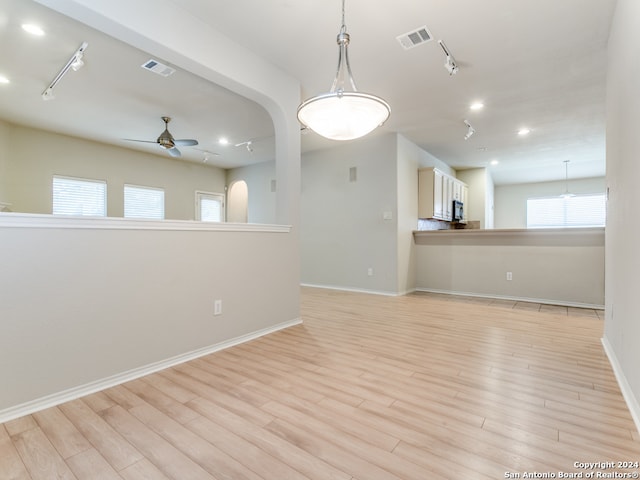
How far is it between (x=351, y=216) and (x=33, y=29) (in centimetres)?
464

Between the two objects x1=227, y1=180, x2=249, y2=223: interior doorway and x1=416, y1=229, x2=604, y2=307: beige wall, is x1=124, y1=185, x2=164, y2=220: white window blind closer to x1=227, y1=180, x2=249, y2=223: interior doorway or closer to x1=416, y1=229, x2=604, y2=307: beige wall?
x1=227, y1=180, x2=249, y2=223: interior doorway

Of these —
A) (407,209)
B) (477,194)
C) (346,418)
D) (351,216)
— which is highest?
(477,194)

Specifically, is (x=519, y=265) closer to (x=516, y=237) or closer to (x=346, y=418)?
(x=516, y=237)

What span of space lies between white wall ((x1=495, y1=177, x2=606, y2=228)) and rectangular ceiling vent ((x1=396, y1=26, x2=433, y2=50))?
8673 mm

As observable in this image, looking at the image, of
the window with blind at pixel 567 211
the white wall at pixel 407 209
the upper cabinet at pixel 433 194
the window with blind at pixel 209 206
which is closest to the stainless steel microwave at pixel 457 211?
the upper cabinet at pixel 433 194

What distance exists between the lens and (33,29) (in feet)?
8.87

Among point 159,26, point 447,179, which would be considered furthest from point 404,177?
point 159,26

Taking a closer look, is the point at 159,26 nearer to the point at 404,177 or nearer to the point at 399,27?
the point at 399,27

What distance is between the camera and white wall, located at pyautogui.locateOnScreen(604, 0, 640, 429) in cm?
180

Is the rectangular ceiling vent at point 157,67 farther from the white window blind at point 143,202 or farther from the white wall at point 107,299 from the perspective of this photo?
the white window blind at point 143,202

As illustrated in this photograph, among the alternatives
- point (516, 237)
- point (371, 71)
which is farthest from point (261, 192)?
point (516, 237)

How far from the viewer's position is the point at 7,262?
6.00ft

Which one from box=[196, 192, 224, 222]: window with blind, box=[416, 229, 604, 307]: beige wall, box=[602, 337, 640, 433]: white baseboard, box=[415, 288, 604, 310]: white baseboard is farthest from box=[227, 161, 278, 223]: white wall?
box=[602, 337, 640, 433]: white baseboard

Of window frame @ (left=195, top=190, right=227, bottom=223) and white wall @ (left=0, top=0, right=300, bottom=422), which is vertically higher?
window frame @ (left=195, top=190, right=227, bottom=223)
